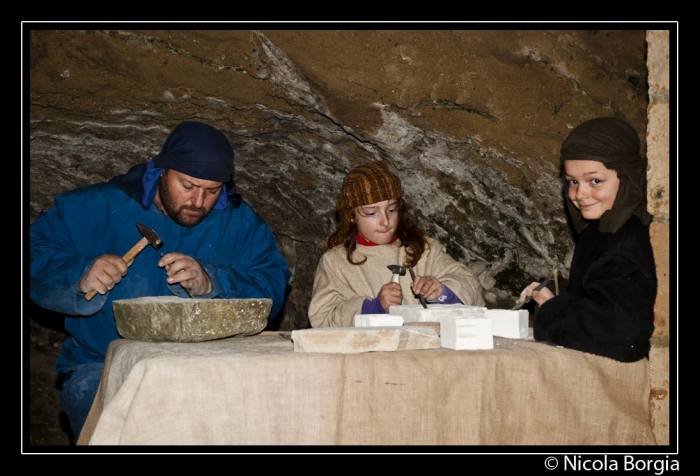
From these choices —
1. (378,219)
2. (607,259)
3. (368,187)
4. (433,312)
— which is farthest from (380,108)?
(607,259)

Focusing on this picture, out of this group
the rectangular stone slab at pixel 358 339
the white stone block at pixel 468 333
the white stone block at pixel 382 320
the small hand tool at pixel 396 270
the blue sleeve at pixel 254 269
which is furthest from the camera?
the blue sleeve at pixel 254 269

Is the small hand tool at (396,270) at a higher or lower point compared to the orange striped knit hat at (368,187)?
lower

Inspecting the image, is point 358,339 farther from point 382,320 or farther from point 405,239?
point 405,239

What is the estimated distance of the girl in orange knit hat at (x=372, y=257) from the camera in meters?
4.08

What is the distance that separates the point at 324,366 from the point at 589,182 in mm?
1393

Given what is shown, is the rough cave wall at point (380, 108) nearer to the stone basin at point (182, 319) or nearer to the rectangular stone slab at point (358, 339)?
the stone basin at point (182, 319)

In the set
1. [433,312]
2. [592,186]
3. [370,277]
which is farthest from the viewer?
[370,277]

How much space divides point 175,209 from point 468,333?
6.37ft

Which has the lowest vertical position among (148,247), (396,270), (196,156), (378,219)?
(396,270)

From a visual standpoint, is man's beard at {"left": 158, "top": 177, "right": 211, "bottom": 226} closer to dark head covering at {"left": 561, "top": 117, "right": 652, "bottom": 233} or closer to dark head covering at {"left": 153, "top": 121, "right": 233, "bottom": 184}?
dark head covering at {"left": 153, "top": 121, "right": 233, "bottom": 184}

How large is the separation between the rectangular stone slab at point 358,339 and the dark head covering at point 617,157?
0.96 meters

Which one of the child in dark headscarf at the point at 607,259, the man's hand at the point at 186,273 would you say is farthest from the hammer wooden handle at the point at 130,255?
the child in dark headscarf at the point at 607,259

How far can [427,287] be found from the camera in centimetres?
383
